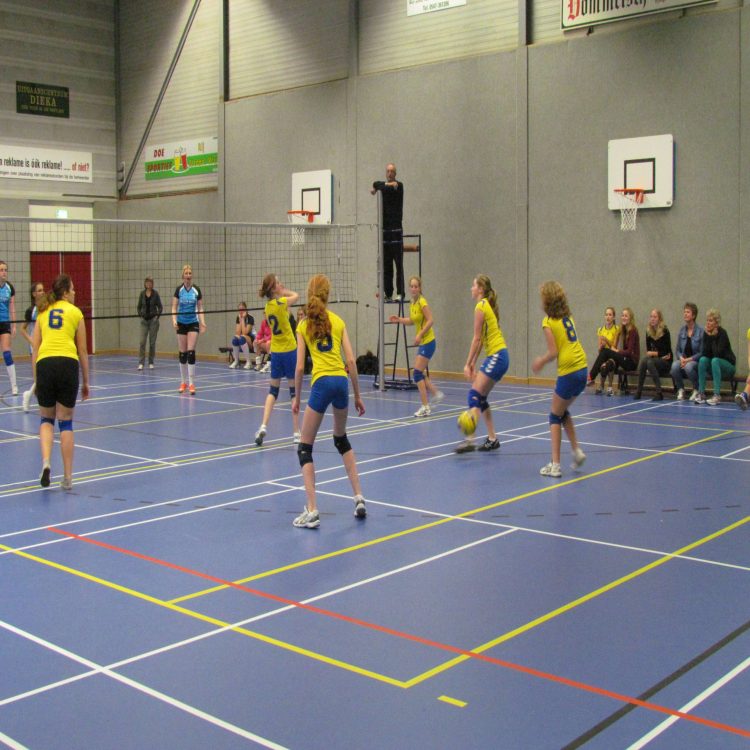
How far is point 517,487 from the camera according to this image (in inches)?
332

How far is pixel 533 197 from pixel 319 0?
667 cm

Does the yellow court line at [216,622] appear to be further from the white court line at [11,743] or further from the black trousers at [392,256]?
the black trousers at [392,256]

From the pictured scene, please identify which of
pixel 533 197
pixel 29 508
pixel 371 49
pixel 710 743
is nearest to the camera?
pixel 710 743

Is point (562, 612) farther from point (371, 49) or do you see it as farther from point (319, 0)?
point (319, 0)

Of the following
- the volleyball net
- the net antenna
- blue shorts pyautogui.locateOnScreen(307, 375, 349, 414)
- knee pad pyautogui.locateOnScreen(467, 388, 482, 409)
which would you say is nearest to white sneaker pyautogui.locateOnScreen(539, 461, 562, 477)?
knee pad pyautogui.locateOnScreen(467, 388, 482, 409)

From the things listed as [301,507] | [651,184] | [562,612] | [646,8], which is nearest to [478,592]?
[562,612]

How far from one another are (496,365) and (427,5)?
10.4 metres

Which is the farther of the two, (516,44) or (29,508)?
(516,44)

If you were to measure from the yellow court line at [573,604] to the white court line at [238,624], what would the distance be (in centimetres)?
110

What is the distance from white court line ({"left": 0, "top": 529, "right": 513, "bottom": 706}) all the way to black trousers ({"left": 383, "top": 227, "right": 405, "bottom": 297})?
31.4ft

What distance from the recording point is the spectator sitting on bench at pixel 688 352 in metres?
14.1

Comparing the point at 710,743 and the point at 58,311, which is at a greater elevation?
the point at 58,311

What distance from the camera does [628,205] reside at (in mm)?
15383

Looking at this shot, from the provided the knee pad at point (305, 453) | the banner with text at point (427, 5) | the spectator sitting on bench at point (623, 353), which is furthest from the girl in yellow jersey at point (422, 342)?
the banner with text at point (427, 5)
